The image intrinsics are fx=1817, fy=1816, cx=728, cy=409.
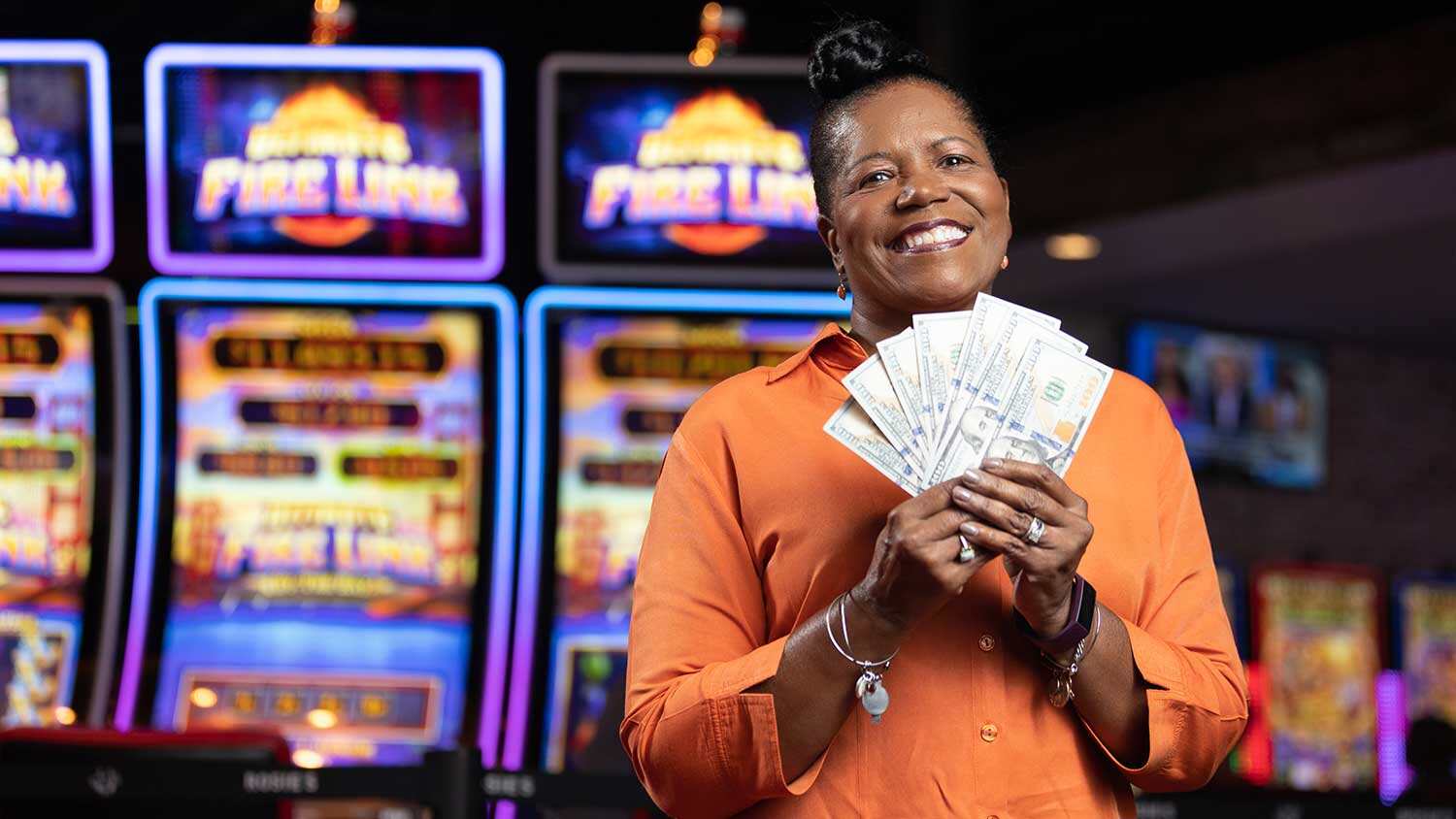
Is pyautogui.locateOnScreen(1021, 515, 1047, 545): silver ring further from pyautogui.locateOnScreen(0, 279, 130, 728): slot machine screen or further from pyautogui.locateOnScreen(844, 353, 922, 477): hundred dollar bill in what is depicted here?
pyautogui.locateOnScreen(0, 279, 130, 728): slot machine screen

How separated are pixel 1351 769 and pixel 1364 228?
11.6ft

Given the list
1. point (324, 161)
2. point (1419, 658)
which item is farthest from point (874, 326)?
point (1419, 658)

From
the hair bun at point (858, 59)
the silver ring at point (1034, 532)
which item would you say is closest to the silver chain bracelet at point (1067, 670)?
the silver ring at point (1034, 532)

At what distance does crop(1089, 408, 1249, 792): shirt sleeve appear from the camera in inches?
57.8

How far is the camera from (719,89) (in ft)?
15.4

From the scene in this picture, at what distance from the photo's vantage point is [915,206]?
1546 mm

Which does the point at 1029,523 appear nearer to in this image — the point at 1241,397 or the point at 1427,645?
the point at 1241,397

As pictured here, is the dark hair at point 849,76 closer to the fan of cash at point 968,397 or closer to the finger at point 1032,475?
the fan of cash at point 968,397

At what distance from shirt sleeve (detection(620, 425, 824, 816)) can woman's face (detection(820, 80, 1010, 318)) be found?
214 millimetres

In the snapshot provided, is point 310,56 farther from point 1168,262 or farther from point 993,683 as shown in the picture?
point 1168,262

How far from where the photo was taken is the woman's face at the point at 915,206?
5.08 ft

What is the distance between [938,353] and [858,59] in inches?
13.5

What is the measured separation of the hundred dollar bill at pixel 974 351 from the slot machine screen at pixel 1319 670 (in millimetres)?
8907

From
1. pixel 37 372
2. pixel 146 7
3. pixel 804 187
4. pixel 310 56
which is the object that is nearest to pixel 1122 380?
pixel 804 187
